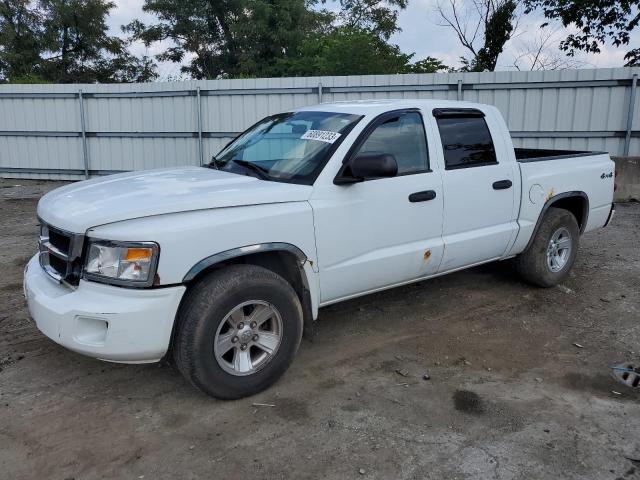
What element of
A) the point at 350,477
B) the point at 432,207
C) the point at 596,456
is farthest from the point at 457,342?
the point at 350,477

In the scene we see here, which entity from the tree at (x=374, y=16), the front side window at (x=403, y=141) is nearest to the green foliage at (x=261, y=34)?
the tree at (x=374, y=16)

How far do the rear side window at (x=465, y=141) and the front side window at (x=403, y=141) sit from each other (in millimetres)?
222

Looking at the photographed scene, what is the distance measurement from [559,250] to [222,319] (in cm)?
389

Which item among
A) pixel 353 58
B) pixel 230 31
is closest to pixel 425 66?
pixel 353 58

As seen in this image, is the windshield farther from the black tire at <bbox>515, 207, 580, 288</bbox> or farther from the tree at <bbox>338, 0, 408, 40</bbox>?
the tree at <bbox>338, 0, 408, 40</bbox>

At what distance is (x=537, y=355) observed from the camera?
14.4 ft

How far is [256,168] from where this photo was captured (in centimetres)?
426

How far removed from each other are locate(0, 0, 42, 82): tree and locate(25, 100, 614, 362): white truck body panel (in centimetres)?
2764

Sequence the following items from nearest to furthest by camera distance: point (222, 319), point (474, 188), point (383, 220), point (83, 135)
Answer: point (222, 319)
point (383, 220)
point (474, 188)
point (83, 135)

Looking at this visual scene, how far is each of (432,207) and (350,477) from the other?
2.23 metres

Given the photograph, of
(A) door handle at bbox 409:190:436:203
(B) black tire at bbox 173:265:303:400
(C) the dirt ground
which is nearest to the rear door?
(A) door handle at bbox 409:190:436:203

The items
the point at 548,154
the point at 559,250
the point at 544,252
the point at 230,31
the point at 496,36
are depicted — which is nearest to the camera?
the point at 544,252

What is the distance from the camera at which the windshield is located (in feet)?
13.2

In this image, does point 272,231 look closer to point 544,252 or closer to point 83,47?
point 544,252
